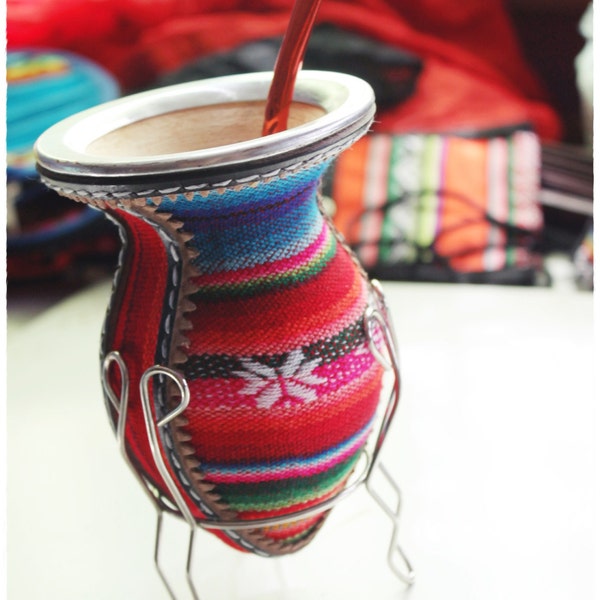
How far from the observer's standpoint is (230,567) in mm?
583

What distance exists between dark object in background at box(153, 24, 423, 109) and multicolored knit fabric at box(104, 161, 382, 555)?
759 millimetres

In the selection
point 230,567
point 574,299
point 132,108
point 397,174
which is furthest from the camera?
point 397,174

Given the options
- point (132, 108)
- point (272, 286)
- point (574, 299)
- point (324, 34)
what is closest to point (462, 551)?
point (272, 286)

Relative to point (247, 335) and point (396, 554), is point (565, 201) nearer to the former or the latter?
point (396, 554)

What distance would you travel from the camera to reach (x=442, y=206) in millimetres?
1097

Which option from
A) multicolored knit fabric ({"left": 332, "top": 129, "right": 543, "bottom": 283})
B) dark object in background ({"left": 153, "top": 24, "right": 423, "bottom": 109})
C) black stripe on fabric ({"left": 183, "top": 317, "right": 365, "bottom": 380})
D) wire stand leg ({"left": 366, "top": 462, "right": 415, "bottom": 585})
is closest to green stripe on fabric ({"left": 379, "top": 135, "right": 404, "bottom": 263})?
multicolored knit fabric ({"left": 332, "top": 129, "right": 543, "bottom": 283})

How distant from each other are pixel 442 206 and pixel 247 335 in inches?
29.0

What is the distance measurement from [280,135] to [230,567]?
36 cm

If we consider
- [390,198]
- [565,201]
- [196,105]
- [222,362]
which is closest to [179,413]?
[222,362]

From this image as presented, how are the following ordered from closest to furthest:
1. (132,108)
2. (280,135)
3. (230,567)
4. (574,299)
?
1. (280,135)
2. (132,108)
3. (230,567)
4. (574,299)

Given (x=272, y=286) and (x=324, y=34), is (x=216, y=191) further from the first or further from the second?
(x=324, y=34)

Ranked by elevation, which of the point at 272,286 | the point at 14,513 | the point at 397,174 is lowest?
the point at 14,513

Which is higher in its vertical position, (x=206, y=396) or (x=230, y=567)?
(x=206, y=396)

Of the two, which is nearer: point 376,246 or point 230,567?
point 230,567
